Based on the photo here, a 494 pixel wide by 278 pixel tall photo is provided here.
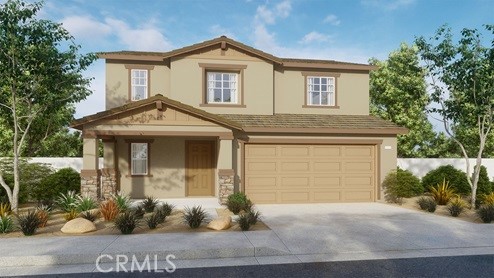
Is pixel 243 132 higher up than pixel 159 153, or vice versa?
pixel 243 132

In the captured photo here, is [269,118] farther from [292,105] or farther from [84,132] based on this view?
[84,132]

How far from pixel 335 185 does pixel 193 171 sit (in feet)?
21.0

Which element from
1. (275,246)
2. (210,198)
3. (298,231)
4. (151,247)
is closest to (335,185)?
(210,198)

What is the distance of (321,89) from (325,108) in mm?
1021

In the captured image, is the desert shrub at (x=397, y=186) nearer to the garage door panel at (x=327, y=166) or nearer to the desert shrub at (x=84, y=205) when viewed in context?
the garage door panel at (x=327, y=166)

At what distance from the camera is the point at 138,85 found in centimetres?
1673

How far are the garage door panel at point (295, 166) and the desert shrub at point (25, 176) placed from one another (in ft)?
33.3

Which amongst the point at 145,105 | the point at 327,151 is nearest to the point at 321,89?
the point at 327,151

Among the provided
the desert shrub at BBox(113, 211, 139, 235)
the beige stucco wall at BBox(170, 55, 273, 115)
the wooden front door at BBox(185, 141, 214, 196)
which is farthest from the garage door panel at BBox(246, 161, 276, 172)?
the desert shrub at BBox(113, 211, 139, 235)

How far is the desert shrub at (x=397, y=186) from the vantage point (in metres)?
15.1

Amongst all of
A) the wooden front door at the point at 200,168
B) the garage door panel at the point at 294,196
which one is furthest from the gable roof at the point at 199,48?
the garage door panel at the point at 294,196

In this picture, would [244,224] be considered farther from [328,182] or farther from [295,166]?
[328,182]

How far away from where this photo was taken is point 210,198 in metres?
15.9

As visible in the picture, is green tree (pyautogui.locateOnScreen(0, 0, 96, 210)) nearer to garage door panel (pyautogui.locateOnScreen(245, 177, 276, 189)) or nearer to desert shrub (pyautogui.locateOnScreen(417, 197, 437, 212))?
garage door panel (pyautogui.locateOnScreen(245, 177, 276, 189))
